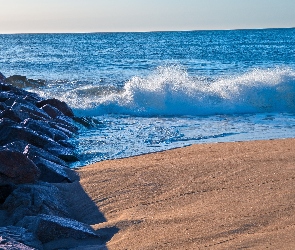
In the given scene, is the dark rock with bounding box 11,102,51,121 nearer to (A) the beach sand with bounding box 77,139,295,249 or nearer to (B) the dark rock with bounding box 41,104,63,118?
(B) the dark rock with bounding box 41,104,63,118

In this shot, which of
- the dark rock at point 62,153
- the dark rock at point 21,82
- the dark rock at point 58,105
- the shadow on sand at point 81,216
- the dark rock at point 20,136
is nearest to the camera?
the shadow on sand at point 81,216

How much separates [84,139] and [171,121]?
2233mm

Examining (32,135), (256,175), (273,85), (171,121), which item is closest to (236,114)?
(171,121)

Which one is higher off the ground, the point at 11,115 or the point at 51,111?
the point at 11,115

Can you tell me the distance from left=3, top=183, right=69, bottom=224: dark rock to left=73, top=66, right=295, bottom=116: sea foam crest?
6.67m

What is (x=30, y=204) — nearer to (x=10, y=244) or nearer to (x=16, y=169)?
(x=16, y=169)

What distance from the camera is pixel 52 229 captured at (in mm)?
3455

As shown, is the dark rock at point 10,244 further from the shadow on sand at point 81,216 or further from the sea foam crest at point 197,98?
the sea foam crest at point 197,98

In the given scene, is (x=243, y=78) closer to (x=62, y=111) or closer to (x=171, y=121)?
(x=171, y=121)

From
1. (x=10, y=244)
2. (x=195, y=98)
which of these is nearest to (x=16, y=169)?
(x=10, y=244)

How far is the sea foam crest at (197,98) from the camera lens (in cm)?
1107

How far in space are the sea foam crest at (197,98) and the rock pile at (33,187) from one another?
399 centimetres

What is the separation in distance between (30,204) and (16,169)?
0.64 meters

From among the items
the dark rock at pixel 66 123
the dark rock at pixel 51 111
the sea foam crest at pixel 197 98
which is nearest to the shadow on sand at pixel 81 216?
the dark rock at pixel 66 123
